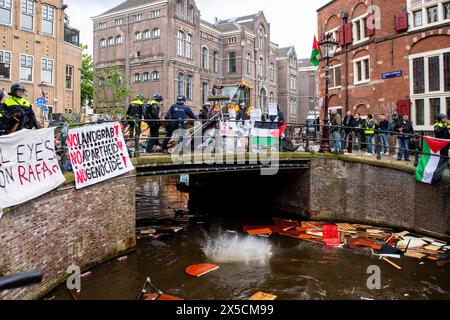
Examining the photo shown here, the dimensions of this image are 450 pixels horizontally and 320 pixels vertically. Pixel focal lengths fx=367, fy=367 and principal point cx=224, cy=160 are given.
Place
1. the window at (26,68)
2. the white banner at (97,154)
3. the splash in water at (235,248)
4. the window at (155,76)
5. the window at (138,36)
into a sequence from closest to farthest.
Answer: the white banner at (97,154), the splash in water at (235,248), the window at (26,68), the window at (155,76), the window at (138,36)

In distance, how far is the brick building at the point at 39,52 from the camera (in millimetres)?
23656

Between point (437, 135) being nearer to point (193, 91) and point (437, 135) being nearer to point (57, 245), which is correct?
point (57, 245)

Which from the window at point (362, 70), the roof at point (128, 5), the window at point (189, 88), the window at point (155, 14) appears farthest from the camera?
the window at point (189, 88)

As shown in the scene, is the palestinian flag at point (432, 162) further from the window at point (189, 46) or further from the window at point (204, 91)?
the window at point (204, 91)

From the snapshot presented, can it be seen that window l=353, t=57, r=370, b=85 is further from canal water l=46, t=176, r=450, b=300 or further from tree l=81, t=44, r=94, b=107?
tree l=81, t=44, r=94, b=107

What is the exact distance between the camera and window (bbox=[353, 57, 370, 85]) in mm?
23109

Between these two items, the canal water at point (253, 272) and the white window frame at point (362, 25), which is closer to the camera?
the canal water at point (253, 272)

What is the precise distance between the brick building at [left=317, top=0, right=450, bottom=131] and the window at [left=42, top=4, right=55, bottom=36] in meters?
19.7

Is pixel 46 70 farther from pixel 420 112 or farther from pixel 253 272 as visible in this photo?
pixel 420 112

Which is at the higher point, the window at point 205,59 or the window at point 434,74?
the window at point 205,59

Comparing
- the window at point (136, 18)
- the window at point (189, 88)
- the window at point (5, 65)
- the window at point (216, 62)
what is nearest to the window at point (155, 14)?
the window at point (136, 18)

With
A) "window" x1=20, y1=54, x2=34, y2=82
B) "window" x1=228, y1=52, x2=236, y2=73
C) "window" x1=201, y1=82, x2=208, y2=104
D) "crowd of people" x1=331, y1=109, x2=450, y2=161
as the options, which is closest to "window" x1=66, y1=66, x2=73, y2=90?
"window" x1=20, y1=54, x2=34, y2=82

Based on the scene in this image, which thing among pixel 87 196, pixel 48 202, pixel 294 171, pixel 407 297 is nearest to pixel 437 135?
pixel 294 171

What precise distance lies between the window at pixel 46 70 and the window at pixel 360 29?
21.1m
